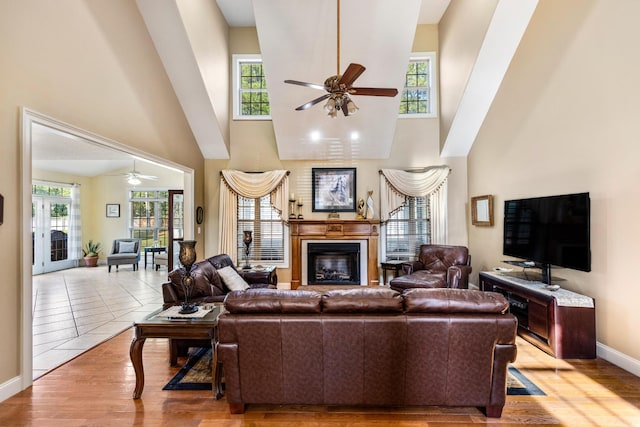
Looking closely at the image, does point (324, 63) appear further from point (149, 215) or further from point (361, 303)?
point (149, 215)

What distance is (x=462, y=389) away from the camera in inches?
82.2

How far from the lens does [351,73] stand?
3170mm

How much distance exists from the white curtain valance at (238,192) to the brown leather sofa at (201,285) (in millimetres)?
1939

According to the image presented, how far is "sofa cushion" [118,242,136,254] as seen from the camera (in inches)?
340

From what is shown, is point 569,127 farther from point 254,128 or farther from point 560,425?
point 254,128

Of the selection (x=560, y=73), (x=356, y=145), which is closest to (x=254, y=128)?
(x=356, y=145)

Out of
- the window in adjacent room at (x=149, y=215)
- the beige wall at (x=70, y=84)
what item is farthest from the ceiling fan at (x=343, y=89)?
the window in adjacent room at (x=149, y=215)

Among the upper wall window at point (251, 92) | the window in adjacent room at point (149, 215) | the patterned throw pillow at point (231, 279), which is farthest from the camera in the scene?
the window in adjacent room at point (149, 215)

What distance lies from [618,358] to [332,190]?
181 inches

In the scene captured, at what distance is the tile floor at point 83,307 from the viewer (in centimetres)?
344

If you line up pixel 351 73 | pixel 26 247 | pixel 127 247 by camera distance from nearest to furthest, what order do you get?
pixel 26 247 → pixel 351 73 → pixel 127 247

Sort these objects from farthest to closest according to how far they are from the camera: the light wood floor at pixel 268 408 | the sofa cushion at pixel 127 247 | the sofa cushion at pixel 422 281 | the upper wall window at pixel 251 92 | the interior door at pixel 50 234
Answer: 1. the sofa cushion at pixel 127 247
2. the interior door at pixel 50 234
3. the upper wall window at pixel 251 92
4. the sofa cushion at pixel 422 281
5. the light wood floor at pixel 268 408

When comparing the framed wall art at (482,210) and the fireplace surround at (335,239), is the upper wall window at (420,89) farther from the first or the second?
the fireplace surround at (335,239)

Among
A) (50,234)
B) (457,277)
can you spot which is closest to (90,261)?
(50,234)
